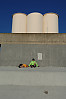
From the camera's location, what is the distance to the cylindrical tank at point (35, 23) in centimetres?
1864

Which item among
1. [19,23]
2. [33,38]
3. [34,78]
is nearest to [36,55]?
[33,38]

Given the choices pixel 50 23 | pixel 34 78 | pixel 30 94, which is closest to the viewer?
pixel 30 94

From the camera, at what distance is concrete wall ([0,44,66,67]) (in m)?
13.2

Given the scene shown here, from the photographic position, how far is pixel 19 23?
19344 millimetres

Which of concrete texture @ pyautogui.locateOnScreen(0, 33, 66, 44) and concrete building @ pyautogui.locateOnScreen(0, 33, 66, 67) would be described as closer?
concrete building @ pyautogui.locateOnScreen(0, 33, 66, 67)

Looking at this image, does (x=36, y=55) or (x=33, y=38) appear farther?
(x=33, y=38)

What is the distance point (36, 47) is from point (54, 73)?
8189 millimetres

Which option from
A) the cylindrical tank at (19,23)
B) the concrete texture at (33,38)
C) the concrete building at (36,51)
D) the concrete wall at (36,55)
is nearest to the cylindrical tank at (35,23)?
the cylindrical tank at (19,23)

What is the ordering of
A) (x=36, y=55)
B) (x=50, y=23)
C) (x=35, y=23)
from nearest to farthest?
1. (x=36, y=55)
2. (x=35, y=23)
3. (x=50, y=23)

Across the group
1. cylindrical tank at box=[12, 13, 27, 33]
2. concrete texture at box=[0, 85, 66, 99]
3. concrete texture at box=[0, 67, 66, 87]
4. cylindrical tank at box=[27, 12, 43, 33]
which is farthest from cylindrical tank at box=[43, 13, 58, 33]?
concrete texture at box=[0, 85, 66, 99]

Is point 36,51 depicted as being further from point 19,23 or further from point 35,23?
point 19,23

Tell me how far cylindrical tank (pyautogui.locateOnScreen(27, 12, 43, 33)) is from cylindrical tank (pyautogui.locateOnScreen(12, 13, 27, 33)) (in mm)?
854

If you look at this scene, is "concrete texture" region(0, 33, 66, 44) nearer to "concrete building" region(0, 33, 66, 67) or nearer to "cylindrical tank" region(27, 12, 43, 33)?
"concrete building" region(0, 33, 66, 67)

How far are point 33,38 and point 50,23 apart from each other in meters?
8.01
